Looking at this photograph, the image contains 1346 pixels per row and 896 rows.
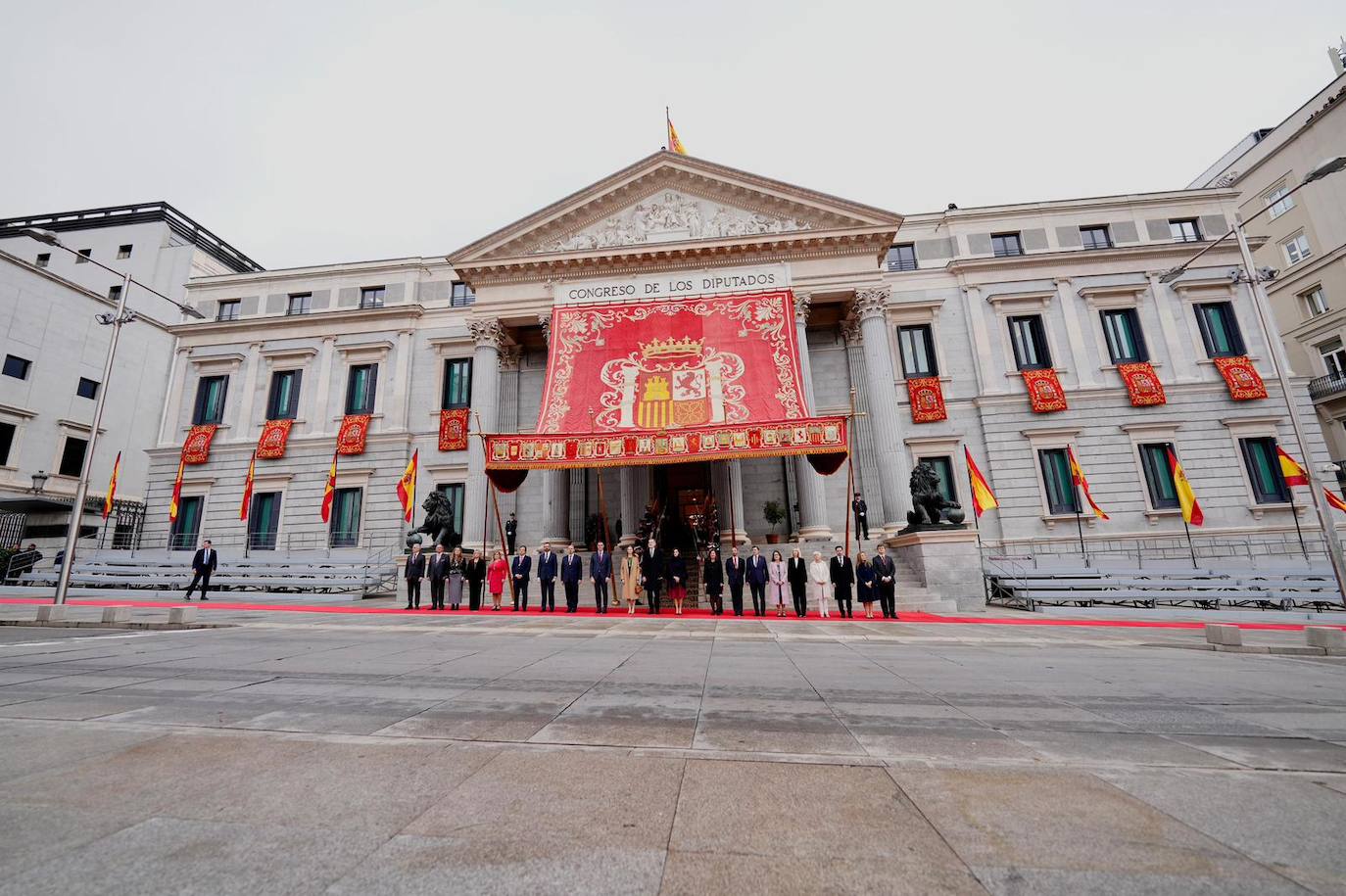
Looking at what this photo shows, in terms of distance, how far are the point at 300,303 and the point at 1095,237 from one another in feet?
131

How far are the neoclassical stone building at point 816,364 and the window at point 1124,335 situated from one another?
0.08 meters

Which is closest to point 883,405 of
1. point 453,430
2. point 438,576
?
point 438,576

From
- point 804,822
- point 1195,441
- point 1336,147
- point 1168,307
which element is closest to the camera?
point 804,822

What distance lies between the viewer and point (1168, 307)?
23.7m

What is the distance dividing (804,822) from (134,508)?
38405 mm

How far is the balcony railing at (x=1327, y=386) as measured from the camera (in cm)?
2567

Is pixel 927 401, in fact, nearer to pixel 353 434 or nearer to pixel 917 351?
pixel 917 351

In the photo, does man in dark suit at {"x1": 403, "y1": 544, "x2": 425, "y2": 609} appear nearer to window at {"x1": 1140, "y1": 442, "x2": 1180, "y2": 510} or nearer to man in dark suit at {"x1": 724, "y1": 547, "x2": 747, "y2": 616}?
man in dark suit at {"x1": 724, "y1": 547, "x2": 747, "y2": 616}

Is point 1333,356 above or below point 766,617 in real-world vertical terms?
above

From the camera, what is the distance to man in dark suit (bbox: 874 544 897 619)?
13477mm

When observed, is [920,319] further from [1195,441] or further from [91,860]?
[91,860]

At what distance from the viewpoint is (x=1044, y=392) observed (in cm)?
2298

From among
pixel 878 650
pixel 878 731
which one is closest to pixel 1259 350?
pixel 878 650

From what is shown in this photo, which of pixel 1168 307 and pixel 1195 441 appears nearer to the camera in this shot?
pixel 1195 441
